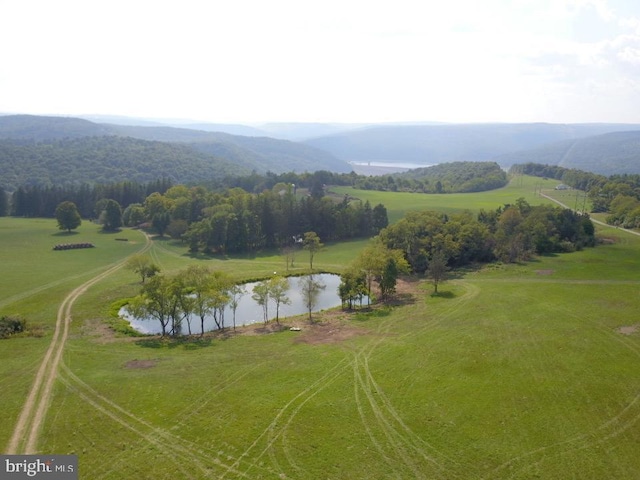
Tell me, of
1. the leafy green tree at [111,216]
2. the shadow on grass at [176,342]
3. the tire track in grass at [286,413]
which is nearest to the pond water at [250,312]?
the shadow on grass at [176,342]

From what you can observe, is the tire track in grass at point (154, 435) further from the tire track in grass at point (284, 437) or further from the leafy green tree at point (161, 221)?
the leafy green tree at point (161, 221)

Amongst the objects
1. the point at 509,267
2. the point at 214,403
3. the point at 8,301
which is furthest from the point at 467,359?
the point at 8,301

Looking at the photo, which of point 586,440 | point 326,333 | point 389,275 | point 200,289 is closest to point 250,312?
point 200,289

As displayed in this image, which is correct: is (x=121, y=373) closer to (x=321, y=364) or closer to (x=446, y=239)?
(x=321, y=364)

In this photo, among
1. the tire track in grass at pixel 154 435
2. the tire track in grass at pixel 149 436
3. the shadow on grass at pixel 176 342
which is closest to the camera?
the tire track in grass at pixel 149 436

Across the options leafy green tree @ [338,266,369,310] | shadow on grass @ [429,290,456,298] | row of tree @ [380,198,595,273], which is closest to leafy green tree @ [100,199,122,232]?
row of tree @ [380,198,595,273]

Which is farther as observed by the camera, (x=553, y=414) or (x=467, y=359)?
(x=467, y=359)
